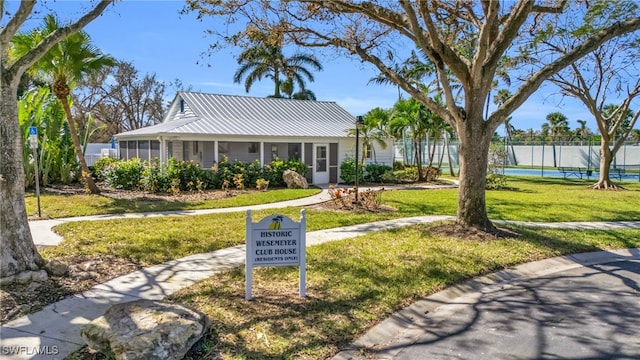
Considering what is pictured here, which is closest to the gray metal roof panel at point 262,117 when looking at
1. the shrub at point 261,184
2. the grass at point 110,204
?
the shrub at point 261,184

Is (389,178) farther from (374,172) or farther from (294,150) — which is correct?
(294,150)

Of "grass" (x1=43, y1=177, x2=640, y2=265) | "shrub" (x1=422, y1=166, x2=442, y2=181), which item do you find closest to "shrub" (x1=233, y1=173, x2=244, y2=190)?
"grass" (x1=43, y1=177, x2=640, y2=265)

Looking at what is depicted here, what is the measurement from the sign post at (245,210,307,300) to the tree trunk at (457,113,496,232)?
4838 mm

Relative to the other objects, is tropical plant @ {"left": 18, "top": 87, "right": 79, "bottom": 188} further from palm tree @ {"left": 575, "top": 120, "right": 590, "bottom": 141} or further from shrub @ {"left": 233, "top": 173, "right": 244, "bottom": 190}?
palm tree @ {"left": 575, "top": 120, "right": 590, "bottom": 141}

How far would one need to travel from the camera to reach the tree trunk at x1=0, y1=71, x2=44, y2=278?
509cm

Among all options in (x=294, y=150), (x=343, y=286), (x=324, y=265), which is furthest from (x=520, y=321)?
(x=294, y=150)

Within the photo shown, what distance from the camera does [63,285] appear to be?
17.1 feet

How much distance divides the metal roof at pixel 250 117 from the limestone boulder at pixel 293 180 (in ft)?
6.20

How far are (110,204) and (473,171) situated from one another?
32.1 ft

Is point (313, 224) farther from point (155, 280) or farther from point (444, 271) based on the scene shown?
point (155, 280)

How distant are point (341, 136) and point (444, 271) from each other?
14.3 metres

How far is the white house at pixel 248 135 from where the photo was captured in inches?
697

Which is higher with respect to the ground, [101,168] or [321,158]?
[321,158]

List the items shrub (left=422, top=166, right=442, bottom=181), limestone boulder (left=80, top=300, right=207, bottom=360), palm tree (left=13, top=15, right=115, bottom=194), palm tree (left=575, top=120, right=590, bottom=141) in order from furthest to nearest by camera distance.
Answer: palm tree (left=575, top=120, right=590, bottom=141) < shrub (left=422, top=166, right=442, bottom=181) < palm tree (left=13, top=15, right=115, bottom=194) < limestone boulder (left=80, top=300, right=207, bottom=360)
